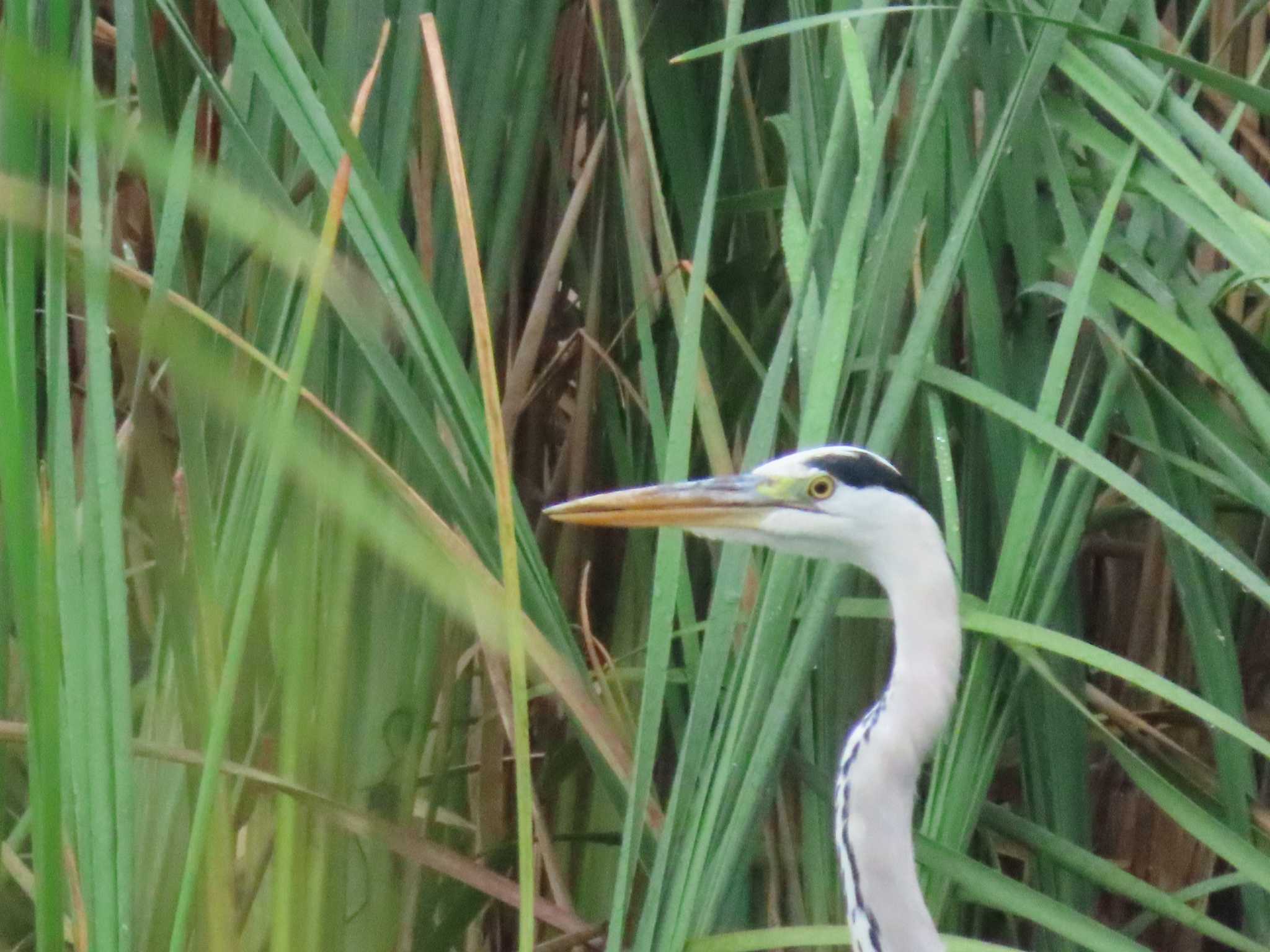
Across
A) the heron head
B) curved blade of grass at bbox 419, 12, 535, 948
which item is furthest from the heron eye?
curved blade of grass at bbox 419, 12, 535, 948

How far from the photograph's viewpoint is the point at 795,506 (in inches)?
29.0

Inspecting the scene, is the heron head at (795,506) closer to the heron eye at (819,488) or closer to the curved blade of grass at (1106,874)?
the heron eye at (819,488)

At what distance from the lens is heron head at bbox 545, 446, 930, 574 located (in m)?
0.72

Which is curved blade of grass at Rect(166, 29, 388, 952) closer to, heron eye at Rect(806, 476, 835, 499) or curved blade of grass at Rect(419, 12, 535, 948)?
curved blade of grass at Rect(419, 12, 535, 948)

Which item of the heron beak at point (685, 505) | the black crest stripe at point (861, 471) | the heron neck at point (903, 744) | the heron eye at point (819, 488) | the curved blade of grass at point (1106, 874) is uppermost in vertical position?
the black crest stripe at point (861, 471)

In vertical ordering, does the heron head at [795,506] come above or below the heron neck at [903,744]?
above

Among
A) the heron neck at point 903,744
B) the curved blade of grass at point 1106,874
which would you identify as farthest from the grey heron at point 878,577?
the curved blade of grass at point 1106,874

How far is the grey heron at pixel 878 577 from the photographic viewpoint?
0.71 metres

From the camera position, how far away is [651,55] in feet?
3.12

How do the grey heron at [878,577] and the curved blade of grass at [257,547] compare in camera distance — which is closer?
the curved blade of grass at [257,547]

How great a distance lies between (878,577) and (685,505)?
0.35 ft

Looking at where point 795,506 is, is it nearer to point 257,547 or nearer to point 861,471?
point 861,471

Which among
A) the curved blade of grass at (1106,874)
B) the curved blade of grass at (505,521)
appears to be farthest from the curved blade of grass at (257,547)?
the curved blade of grass at (1106,874)

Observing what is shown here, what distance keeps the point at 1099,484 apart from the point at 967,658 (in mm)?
166
